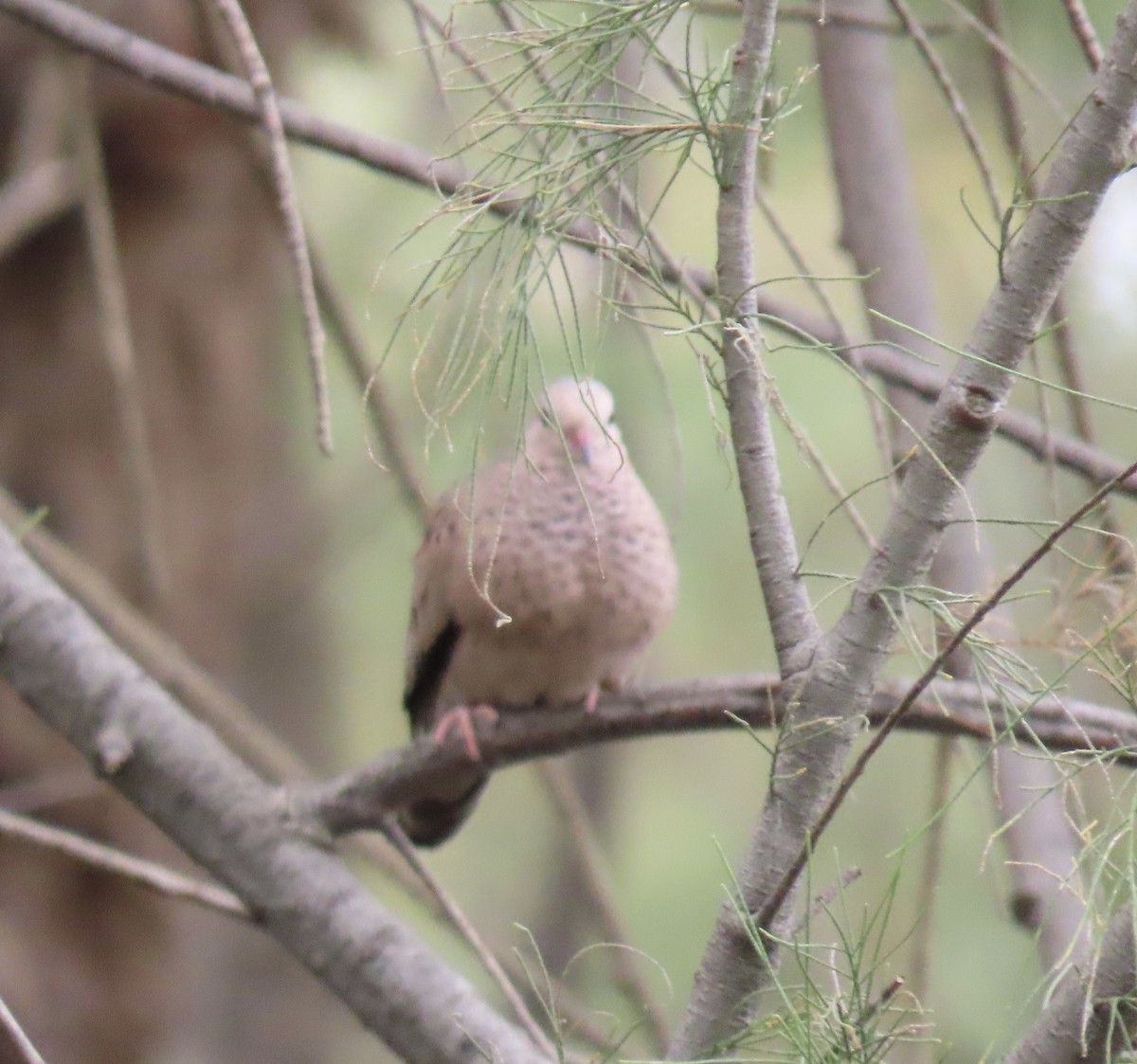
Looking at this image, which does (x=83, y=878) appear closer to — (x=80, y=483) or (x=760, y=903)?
(x=80, y=483)

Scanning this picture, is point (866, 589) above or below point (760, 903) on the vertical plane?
above

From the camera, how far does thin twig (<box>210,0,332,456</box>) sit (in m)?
1.41

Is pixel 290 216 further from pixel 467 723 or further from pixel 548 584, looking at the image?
pixel 548 584

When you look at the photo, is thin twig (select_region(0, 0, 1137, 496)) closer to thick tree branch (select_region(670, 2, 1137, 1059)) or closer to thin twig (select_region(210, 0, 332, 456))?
thin twig (select_region(210, 0, 332, 456))

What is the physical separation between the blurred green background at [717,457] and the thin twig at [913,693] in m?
2.17

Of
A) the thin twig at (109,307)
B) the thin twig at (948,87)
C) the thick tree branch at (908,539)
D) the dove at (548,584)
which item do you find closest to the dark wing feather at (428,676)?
the dove at (548,584)

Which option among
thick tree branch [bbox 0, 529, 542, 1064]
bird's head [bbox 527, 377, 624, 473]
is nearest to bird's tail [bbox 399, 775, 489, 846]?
bird's head [bbox 527, 377, 624, 473]

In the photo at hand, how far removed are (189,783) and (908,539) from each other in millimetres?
1142

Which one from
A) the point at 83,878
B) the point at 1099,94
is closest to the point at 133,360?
the point at 83,878

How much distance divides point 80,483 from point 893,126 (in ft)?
6.52

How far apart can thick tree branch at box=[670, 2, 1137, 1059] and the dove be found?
103 centimetres

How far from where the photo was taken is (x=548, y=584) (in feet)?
7.88

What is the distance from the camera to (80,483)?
11.6 feet

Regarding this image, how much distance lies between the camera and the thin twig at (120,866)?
1775mm
